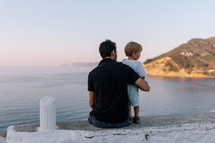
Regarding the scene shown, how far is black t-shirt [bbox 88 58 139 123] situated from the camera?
3.63m

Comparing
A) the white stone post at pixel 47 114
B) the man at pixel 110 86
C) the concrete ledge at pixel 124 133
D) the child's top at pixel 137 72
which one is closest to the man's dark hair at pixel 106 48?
the man at pixel 110 86

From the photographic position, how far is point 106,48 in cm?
376

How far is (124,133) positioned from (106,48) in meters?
1.60

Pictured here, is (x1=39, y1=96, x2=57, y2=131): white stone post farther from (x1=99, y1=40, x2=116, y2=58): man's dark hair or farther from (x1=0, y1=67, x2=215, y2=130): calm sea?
(x1=0, y1=67, x2=215, y2=130): calm sea

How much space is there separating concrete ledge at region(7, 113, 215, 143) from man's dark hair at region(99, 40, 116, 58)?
1.41 m

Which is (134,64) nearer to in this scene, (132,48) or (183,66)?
(132,48)

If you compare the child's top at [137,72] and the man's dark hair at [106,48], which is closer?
the man's dark hair at [106,48]

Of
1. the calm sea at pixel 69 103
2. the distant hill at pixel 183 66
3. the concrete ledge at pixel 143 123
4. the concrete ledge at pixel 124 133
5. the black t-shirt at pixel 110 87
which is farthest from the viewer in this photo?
the distant hill at pixel 183 66

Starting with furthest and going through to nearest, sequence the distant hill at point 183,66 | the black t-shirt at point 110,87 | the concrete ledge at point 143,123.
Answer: the distant hill at point 183,66, the concrete ledge at point 143,123, the black t-shirt at point 110,87

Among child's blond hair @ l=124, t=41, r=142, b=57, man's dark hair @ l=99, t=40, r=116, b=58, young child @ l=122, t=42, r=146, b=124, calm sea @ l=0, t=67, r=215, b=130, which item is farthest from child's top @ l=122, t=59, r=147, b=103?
calm sea @ l=0, t=67, r=215, b=130

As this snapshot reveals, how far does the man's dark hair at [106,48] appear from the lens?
374 cm

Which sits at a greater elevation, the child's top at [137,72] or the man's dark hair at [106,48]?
the man's dark hair at [106,48]

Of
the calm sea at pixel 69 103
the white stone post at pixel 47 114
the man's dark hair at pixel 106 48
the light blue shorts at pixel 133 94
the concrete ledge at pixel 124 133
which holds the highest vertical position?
the man's dark hair at pixel 106 48

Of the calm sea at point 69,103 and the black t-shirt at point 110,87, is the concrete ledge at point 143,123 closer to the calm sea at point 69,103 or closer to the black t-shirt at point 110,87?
the black t-shirt at point 110,87
